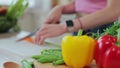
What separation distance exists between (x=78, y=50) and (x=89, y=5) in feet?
2.05

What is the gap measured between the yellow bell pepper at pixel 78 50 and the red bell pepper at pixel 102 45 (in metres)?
0.02

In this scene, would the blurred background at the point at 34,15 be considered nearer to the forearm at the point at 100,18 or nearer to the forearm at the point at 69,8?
the forearm at the point at 69,8

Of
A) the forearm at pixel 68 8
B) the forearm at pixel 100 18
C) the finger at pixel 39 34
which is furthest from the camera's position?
the forearm at pixel 68 8

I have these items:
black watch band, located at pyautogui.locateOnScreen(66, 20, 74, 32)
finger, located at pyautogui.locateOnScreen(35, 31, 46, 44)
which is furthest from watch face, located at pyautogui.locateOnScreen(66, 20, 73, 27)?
finger, located at pyautogui.locateOnScreen(35, 31, 46, 44)

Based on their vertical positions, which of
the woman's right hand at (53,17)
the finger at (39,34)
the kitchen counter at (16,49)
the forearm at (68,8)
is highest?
the forearm at (68,8)

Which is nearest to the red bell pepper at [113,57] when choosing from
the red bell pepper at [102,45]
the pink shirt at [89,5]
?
the red bell pepper at [102,45]

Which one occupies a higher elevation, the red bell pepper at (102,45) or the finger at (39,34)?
the finger at (39,34)

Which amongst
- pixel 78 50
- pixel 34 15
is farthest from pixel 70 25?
pixel 34 15

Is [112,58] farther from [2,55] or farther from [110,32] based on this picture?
[2,55]

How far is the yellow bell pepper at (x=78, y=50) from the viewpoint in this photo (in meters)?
0.86

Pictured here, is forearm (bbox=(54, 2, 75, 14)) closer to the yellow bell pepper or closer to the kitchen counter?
the kitchen counter

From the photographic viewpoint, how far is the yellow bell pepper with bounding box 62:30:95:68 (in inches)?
33.7

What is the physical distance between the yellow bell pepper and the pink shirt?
567 mm

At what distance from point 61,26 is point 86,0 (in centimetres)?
29
